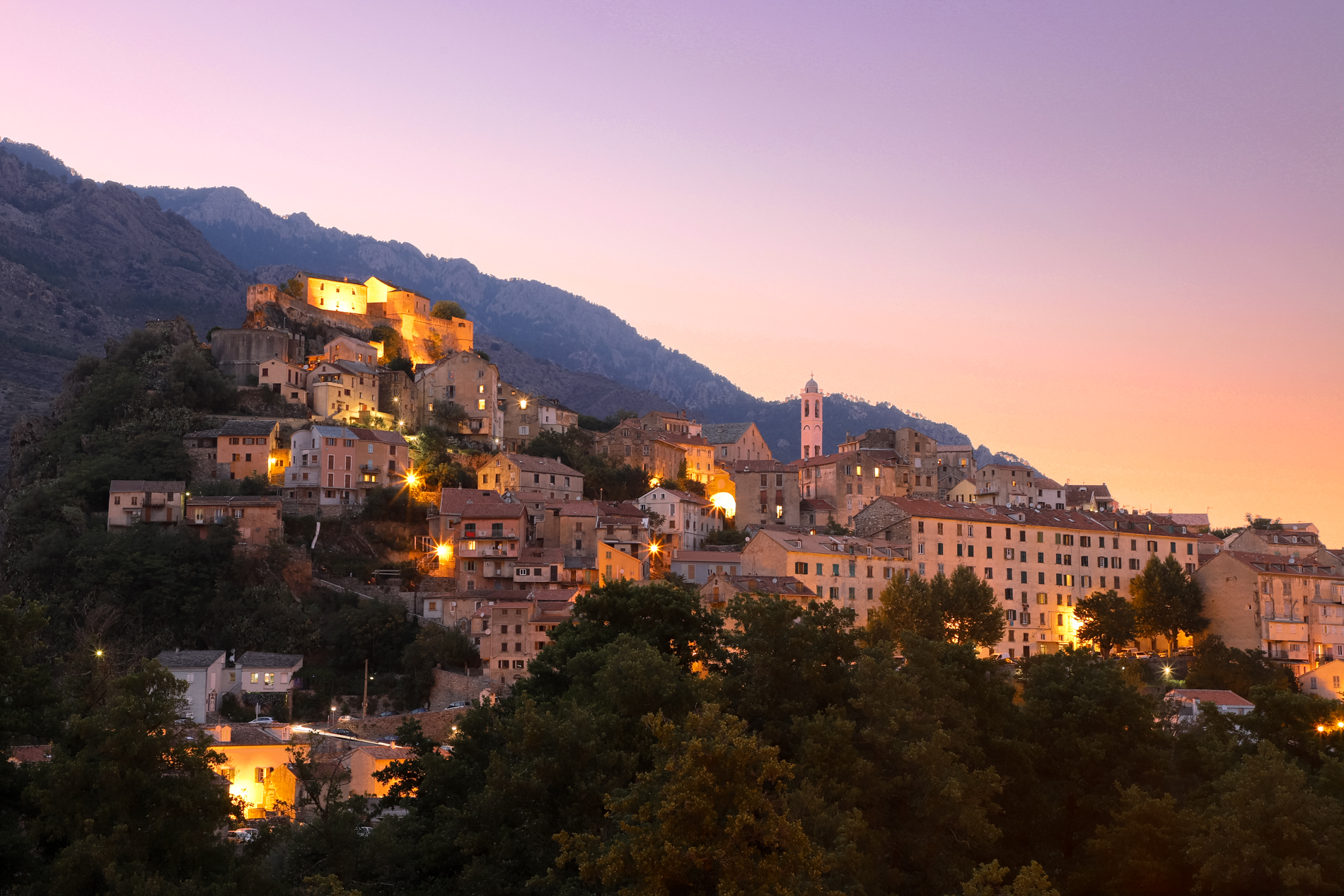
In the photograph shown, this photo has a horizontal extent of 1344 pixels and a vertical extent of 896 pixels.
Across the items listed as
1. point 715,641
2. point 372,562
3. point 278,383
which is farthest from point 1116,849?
point 278,383

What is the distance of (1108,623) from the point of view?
63969 millimetres

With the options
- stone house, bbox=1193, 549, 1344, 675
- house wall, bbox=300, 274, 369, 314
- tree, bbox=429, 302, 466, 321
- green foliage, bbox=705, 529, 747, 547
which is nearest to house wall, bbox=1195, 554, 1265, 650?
stone house, bbox=1193, 549, 1344, 675

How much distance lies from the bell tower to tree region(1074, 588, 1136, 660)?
5479cm

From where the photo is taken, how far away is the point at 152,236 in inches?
7023

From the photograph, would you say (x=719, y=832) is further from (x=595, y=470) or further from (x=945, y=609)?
(x=595, y=470)

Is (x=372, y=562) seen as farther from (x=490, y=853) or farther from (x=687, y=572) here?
(x=490, y=853)

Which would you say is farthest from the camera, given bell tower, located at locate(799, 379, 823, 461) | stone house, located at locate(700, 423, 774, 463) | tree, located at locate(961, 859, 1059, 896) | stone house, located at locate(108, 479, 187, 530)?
bell tower, located at locate(799, 379, 823, 461)

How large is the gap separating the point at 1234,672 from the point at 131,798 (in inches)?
2118

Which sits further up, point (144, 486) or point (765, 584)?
point (144, 486)

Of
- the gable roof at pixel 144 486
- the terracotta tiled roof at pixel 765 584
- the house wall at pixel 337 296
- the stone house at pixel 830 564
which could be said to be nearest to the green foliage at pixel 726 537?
the stone house at pixel 830 564

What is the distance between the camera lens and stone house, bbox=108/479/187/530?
66750 mm

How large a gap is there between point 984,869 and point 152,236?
183375 millimetres

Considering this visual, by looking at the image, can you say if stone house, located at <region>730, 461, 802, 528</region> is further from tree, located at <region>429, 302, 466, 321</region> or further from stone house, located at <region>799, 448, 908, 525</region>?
tree, located at <region>429, 302, 466, 321</region>

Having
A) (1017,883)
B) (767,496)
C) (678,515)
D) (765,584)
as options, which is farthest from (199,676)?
(1017,883)
